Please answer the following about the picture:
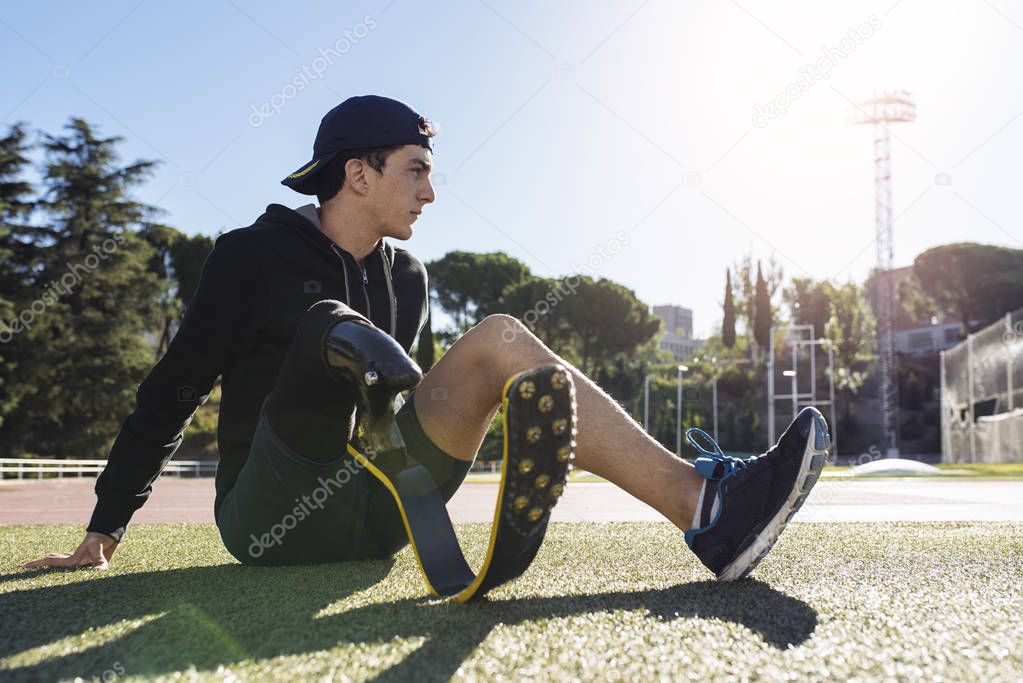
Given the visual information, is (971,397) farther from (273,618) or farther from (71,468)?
(273,618)

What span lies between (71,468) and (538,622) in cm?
2025

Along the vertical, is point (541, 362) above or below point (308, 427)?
above

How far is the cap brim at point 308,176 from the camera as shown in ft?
7.32

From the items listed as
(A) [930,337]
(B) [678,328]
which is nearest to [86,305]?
(A) [930,337]

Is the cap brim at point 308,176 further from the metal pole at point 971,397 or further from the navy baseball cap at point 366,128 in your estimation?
the metal pole at point 971,397

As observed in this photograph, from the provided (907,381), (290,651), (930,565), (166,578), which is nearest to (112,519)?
(166,578)

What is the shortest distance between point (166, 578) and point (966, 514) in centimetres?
415

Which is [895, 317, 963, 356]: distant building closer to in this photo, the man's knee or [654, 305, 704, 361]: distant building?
[654, 305, 704, 361]: distant building

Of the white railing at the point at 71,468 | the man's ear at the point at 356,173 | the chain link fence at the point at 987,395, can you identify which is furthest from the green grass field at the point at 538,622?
the chain link fence at the point at 987,395

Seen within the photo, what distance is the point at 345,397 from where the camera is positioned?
1.55 m

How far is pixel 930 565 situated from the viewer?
202cm

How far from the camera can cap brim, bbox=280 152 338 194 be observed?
2.23 meters

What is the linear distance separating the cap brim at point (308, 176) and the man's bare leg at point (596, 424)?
2.65 ft

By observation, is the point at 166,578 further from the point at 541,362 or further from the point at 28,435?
the point at 28,435
